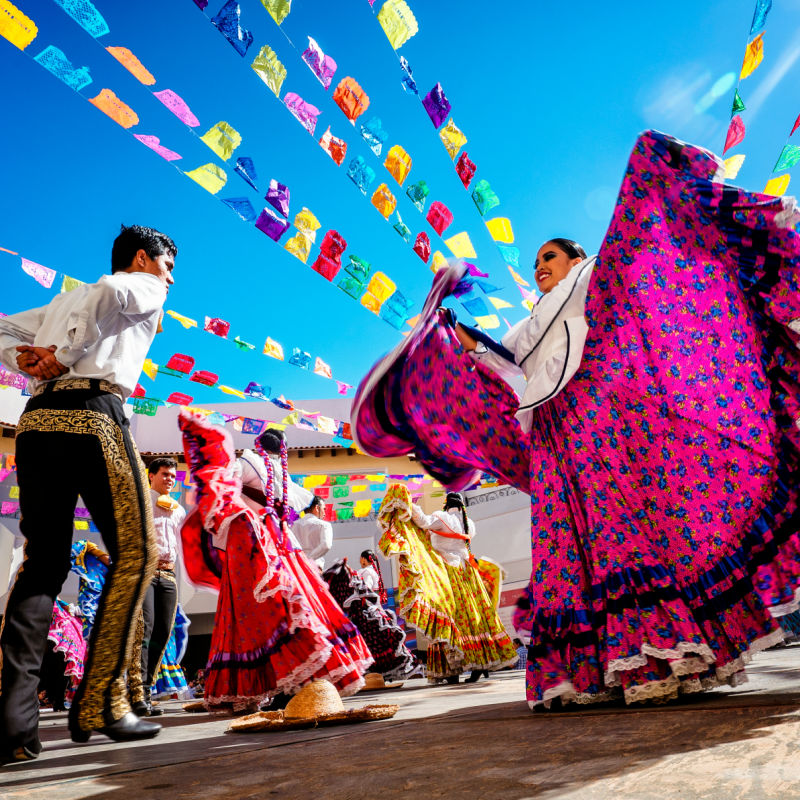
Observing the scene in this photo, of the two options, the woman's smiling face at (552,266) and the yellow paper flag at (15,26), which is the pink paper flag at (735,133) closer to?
the woman's smiling face at (552,266)

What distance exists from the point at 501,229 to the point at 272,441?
2.15 meters

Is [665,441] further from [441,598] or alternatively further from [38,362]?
[441,598]

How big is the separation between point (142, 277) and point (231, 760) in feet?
4.45

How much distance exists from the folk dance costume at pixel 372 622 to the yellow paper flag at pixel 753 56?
411cm

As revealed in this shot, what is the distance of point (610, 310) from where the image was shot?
2244mm

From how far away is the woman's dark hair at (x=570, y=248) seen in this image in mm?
2562

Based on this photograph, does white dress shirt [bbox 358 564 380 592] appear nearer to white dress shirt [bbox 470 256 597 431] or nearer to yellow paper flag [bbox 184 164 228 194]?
yellow paper flag [bbox 184 164 228 194]

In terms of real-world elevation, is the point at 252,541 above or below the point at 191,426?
below

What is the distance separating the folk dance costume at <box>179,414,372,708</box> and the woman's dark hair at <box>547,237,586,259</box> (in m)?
1.55

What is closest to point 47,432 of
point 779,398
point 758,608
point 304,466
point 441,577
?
point 758,608

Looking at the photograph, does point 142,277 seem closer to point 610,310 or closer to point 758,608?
point 610,310

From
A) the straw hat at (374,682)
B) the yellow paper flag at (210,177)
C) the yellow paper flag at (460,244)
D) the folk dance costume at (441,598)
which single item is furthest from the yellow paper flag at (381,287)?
the straw hat at (374,682)

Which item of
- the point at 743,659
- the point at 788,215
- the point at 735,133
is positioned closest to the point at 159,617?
the point at 743,659

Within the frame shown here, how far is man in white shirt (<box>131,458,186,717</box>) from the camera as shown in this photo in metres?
3.63
